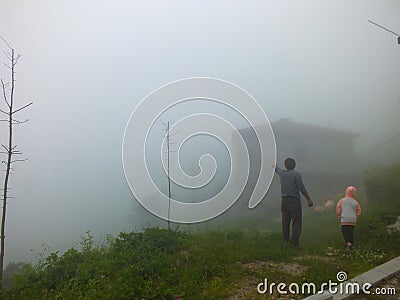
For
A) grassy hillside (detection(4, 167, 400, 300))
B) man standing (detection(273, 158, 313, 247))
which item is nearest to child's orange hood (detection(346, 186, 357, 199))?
grassy hillside (detection(4, 167, 400, 300))

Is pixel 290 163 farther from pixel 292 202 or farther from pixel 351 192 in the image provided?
pixel 351 192

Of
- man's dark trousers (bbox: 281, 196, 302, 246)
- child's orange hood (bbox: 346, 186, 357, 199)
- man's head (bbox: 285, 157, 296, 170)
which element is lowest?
man's dark trousers (bbox: 281, 196, 302, 246)

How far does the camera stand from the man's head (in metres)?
4.18

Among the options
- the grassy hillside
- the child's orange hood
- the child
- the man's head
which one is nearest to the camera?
the grassy hillside

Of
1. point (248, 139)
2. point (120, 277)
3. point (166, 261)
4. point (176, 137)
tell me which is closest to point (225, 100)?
point (248, 139)

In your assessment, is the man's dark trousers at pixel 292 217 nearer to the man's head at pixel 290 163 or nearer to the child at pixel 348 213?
the man's head at pixel 290 163

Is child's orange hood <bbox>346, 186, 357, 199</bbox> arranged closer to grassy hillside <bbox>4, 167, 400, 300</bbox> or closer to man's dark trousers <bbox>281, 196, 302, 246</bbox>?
grassy hillside <bbox>4, 167, 400, 300</bbox>

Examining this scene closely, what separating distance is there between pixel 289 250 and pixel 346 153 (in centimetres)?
186

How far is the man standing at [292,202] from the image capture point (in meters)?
4.01

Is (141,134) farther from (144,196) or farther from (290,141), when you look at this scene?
(290,141)

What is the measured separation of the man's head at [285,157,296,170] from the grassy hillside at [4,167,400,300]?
0.82 meters

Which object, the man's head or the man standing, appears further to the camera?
the man's head

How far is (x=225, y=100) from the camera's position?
175 inches

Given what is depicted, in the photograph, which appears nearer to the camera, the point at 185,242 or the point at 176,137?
the point at 185,242
